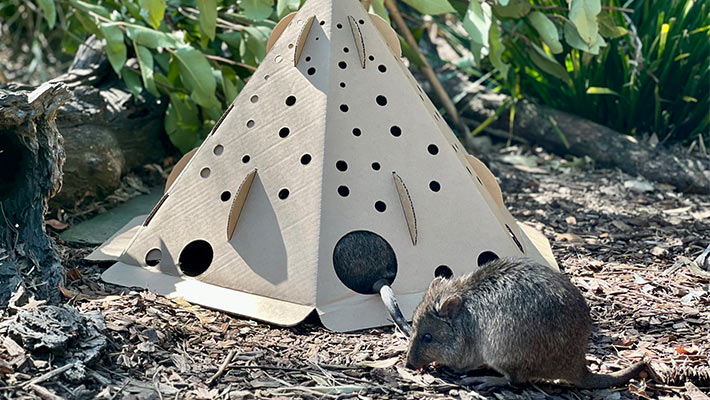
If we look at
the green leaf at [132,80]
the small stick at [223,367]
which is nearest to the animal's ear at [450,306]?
the small stick at [223,367]

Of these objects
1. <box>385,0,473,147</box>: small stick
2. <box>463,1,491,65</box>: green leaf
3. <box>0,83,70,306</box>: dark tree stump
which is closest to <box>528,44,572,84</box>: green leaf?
<box>385,0,473,147</box>: small stick

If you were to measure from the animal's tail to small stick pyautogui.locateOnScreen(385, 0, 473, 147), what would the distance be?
13.5 feet

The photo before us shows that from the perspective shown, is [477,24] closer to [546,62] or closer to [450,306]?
[546,62]

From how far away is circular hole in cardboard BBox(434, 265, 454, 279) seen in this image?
4.24 meters

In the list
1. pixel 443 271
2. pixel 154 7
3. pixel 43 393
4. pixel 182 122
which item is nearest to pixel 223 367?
pixel 43 393

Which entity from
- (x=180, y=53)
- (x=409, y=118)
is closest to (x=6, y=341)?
(x=409, y=118)

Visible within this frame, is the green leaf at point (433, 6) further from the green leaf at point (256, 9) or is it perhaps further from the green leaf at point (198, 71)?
the green leaf at point (198, 71)

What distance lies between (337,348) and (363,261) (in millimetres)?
566

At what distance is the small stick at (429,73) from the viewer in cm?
691

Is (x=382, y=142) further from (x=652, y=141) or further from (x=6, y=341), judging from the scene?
(x=652, y=141)

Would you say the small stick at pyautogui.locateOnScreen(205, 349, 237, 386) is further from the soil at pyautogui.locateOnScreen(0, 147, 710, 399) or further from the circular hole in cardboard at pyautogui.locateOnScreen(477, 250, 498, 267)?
the circular hole in cardboard at pyautogui.locateOnScreen(477, 250, 498, 267)

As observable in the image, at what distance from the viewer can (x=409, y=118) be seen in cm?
443

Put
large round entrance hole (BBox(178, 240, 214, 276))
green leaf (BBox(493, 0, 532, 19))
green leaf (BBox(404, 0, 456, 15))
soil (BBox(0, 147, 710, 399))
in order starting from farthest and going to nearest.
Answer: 1. green leaf (BBox(493, 0, 532, 19))
2. green leaf (BBox(404, 0, 456, 15))
3. large round entrance hole (BBox(178, 240, 214, 276))
4. soil (BBox(0, 147, 710, 399))

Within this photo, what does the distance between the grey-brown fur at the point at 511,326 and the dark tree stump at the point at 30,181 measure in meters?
1.87
